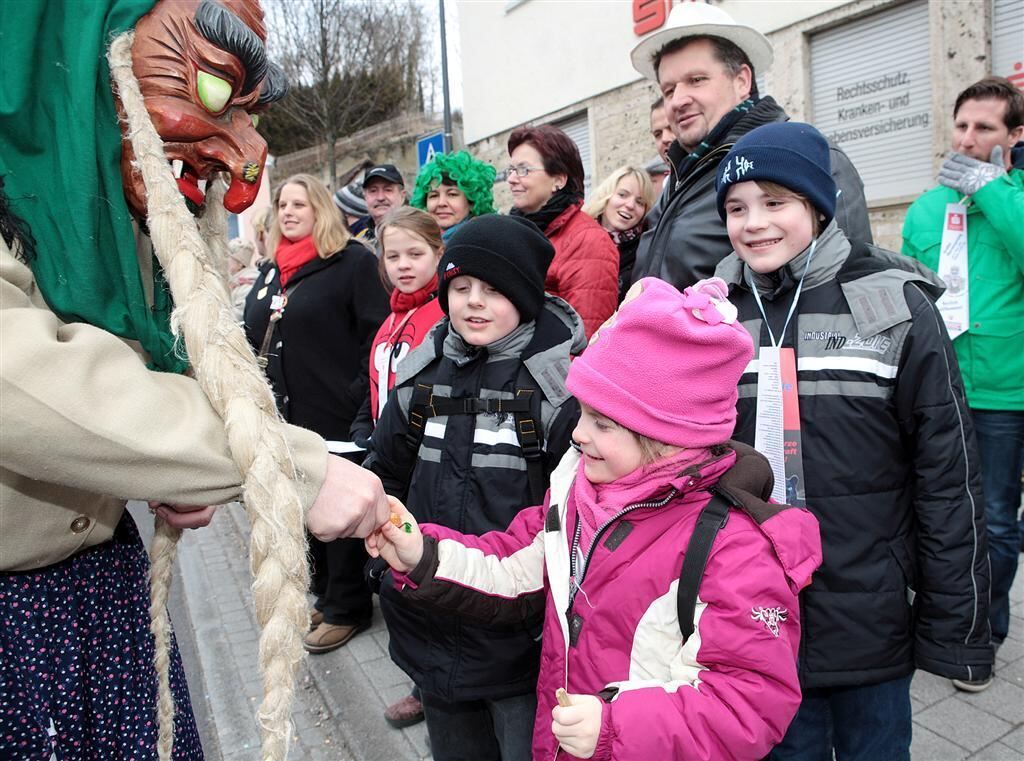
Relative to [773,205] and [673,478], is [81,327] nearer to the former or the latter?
[673,478]

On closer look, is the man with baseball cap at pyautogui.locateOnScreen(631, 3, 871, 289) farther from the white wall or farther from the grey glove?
the white wall

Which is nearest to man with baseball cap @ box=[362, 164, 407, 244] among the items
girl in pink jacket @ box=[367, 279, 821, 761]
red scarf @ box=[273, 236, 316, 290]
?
red scarf @ box=[273, 236, 316, 290]

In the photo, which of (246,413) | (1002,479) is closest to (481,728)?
(246,413)

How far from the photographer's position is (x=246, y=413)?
103cm

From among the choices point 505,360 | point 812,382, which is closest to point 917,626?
point 812,382

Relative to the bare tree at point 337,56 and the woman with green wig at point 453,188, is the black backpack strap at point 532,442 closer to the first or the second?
the woman with green wig at point 453,188

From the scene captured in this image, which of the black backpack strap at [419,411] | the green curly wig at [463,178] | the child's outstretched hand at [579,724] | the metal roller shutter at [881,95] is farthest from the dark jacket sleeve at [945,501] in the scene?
the metal roller shutter at [881,95]

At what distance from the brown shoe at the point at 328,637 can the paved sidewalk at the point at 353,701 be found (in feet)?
0.12

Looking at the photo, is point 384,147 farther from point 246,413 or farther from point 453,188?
point 246,413

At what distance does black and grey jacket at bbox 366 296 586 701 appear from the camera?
2.05 meters

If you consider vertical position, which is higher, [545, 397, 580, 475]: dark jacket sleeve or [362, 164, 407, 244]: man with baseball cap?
[362, 164, 407, 244]: man with baseball cap

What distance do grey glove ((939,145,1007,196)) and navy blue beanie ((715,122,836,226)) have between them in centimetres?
163

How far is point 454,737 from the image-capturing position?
2.28 metres

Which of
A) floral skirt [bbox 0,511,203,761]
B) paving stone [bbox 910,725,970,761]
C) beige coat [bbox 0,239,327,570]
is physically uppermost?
beige coat [bbox 0,239,327,570]
